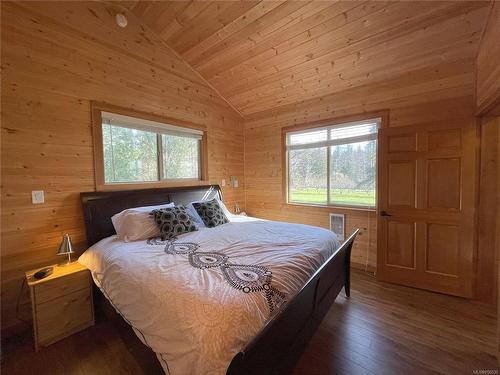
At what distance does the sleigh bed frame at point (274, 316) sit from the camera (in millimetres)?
1070

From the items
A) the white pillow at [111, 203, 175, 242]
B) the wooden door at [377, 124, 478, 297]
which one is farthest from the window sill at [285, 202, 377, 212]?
the white pillow at [111, 203, 175, 242]

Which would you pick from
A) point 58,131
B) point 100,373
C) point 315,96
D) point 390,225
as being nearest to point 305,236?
point 390,225

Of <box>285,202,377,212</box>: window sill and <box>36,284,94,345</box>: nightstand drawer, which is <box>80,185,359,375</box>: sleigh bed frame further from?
<box>285,202,377,212</box>: window sill

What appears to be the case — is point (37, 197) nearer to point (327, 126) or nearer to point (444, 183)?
point (327, 126)

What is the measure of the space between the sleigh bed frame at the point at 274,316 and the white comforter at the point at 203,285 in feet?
0.25

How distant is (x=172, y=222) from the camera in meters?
2.47

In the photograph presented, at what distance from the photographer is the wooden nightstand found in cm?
185

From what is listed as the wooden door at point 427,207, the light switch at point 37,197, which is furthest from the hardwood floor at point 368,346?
the light switch at point 37,197

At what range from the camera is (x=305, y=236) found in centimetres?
228

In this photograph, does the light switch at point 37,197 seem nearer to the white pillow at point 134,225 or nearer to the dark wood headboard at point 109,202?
the dark wood headboard at point 109,202

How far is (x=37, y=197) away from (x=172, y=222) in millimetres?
1290

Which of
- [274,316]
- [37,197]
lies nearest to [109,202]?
[37,197]

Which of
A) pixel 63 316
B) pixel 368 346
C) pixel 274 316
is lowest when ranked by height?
pixel 368 346

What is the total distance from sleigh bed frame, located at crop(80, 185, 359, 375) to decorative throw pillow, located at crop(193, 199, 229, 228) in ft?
1.38
